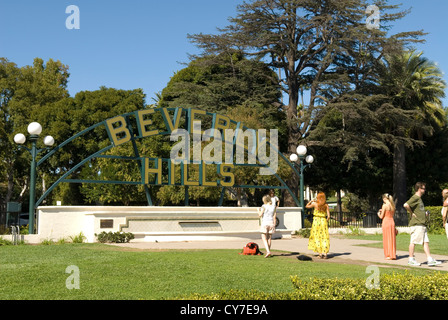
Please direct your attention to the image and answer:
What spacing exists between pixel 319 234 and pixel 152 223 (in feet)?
26.3

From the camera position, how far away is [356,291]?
6344mm

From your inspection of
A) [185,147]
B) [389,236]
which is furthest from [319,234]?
[185,147]

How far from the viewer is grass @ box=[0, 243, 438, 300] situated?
24.4ft

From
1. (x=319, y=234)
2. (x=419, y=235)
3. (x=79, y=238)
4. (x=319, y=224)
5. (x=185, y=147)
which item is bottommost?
(x=79, y=238)

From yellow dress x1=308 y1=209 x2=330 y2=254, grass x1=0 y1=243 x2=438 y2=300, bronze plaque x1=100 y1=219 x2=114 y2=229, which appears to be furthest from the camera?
bronze plaque x1=100 y1=219 x2=114 y2=229

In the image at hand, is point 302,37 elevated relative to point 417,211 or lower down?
elevated

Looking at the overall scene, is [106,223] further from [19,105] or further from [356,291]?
[19,105]

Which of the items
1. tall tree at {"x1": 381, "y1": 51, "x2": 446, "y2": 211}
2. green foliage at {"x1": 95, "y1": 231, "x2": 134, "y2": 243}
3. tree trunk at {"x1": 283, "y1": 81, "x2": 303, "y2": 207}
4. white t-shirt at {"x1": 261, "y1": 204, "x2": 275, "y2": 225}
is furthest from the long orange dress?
tall tree at {"x1": 381, "y1": 51, "x2": 446, "y2": 211}

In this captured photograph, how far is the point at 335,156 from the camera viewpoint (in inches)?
1470

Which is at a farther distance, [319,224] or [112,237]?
[112,237]

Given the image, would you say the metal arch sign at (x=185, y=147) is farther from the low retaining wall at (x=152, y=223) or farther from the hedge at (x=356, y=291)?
the hedge at (x=356, y=291)

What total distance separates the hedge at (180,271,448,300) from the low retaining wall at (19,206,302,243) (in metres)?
12.4

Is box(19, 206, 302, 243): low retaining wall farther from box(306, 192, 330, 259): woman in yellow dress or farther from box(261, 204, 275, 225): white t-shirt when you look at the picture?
box(306, 192, 330, 259): woman in yellow dress
